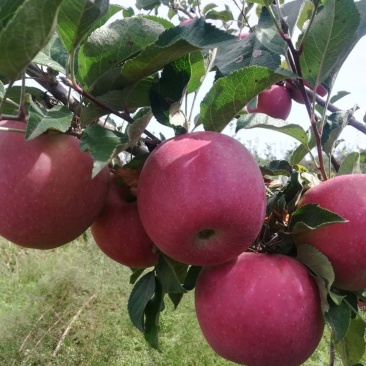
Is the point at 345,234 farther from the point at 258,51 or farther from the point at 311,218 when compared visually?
the point at 258,51

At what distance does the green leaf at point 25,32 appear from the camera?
1.07ft

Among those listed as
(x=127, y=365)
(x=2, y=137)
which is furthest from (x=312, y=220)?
(x=127, y=365)

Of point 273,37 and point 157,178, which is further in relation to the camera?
point 273,37

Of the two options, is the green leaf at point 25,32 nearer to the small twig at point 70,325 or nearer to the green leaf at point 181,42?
the green leaf at point 181,42

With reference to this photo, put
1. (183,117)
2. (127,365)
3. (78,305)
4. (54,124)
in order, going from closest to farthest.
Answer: (54,124)
(183,117)
(127,365)
(78,305)

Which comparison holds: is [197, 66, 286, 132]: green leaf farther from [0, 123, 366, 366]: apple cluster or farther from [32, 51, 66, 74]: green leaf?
[32, 51, 66, 74]: green leaf

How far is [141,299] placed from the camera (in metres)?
0.60

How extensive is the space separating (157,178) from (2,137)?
0.59 ft

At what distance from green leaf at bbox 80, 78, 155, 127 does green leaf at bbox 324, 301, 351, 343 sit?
1.08ft

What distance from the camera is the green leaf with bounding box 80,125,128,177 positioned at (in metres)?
0.42

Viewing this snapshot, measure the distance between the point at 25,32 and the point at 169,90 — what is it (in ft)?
0.71

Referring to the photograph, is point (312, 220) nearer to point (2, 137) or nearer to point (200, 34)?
point (200, 34)

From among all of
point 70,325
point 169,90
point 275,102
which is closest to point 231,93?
point 169,90

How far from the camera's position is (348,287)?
57 centimetres
